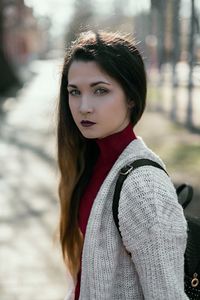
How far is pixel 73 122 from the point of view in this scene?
197 cm

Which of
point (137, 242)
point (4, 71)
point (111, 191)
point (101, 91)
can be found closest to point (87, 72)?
point (101, 91)

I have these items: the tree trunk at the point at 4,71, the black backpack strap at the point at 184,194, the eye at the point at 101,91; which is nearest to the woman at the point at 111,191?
the eye at the point at 101,91

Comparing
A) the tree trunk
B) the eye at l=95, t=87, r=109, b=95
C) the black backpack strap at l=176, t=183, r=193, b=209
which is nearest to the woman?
the eye at l=95, t=87, r=109, b=95

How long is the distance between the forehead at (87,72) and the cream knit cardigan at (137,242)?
237 mm

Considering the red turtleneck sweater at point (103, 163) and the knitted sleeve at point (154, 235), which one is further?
the red turtleneck sweater at point (103, 163)

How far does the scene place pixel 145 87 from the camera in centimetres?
179

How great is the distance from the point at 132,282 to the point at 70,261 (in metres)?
0.38

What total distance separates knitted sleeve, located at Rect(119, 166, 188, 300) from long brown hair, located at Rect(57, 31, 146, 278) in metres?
0.33

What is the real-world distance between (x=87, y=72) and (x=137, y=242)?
0.51 m

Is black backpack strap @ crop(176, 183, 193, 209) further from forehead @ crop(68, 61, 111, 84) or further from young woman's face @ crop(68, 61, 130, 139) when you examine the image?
forehead @ crop(68, 61, 111, 84)

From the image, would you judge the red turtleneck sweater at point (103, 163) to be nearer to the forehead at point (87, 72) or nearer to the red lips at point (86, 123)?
the red lips at point (86, 123)

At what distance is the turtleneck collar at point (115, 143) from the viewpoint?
1.75 m

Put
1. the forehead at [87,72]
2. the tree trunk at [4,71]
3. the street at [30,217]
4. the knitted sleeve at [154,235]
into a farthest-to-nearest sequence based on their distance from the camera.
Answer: the tree trunk at [4,71]
the street at [30,217]
the forehead at [87,72]
the knitted sleeve at [154,235]

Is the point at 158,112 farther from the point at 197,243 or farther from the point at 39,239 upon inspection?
the point at 197,243
